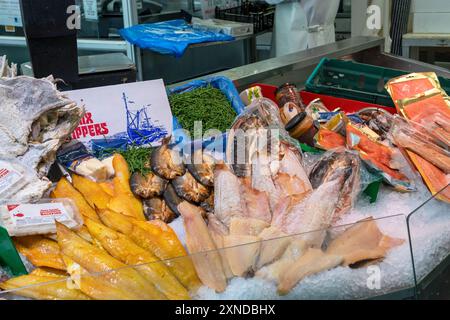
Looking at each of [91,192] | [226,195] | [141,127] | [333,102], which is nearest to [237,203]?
[226,195]

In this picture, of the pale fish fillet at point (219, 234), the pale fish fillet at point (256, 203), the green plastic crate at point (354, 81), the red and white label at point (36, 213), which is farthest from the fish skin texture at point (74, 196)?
the green plastic crate at point (354, 81)

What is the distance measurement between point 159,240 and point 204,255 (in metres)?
0.26

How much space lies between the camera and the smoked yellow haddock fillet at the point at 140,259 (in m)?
1.19

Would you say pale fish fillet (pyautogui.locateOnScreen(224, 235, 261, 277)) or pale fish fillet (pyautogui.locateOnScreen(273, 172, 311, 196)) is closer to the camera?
pale fish fillet (pyautogui.locateOnScreen(224, 235, 261, 277))

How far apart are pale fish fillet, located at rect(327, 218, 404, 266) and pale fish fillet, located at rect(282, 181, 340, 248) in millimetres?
100

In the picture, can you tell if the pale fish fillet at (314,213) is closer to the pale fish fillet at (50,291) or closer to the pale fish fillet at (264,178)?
the pale fish fillet at (264,178)

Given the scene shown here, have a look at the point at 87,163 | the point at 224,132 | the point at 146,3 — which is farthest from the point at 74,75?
the point at 146,3

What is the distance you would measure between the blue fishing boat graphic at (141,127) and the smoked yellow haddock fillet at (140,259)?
703 millimetres

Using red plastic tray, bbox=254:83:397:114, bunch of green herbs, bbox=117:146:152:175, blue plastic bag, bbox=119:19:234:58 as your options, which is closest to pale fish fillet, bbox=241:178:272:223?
bunch of green herbs, bbox=117:146:152:175

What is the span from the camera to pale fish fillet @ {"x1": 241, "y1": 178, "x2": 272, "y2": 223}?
1.58 metres

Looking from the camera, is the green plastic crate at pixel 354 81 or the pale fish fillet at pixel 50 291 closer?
the pale fish fillet at pixel 50 291

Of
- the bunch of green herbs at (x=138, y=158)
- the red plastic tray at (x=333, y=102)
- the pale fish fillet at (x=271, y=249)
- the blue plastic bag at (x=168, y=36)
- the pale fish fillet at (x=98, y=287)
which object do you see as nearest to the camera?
the pale fish fillet at (x=98, y=287)

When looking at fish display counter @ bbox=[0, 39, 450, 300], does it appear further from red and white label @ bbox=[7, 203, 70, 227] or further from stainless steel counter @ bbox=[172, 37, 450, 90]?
stainless steel counter @ bbox=[172, 37, 450, 90]

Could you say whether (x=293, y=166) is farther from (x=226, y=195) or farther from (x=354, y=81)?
(x=354, y=81)
